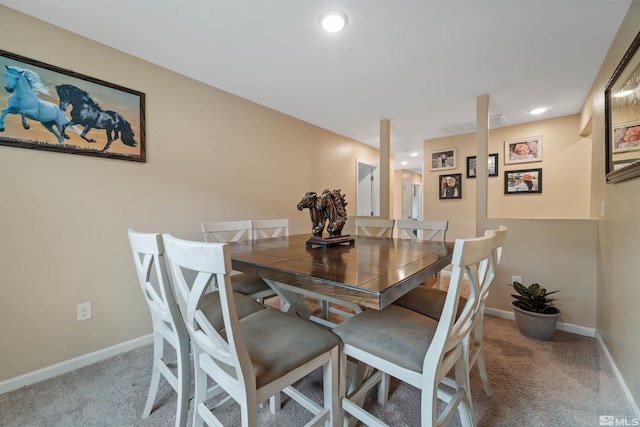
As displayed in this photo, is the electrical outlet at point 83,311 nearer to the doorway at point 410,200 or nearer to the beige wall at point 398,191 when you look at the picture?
the beige wall at point 398,191

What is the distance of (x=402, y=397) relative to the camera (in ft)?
4.63

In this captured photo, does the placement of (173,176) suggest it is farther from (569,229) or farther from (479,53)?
(569,229)

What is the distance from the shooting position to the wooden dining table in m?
0.84

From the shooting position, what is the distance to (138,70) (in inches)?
79.5

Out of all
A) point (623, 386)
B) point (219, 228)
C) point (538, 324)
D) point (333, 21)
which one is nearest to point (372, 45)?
point (333, 21)

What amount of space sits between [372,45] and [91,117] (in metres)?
2.20

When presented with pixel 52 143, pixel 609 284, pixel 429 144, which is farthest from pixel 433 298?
pixel 429 144

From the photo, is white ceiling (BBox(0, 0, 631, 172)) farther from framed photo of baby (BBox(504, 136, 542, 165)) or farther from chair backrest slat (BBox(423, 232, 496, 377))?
chair backrest slat (BBox(423, 232, 496, 377))

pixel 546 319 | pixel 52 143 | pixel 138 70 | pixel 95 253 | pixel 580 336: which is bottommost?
pixel 580 336

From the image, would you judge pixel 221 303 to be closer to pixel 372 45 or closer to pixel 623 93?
pixel 372 45

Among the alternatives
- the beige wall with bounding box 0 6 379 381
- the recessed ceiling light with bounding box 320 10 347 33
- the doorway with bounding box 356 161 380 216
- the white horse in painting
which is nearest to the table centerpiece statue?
the recessed ceiling light with bounding box 320 10 347 33

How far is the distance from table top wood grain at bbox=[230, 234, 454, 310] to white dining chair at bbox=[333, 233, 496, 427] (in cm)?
19

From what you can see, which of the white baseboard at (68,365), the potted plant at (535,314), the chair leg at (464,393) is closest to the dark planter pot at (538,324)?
the potted plant at (535,314)

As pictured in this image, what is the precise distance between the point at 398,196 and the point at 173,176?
6.53m
